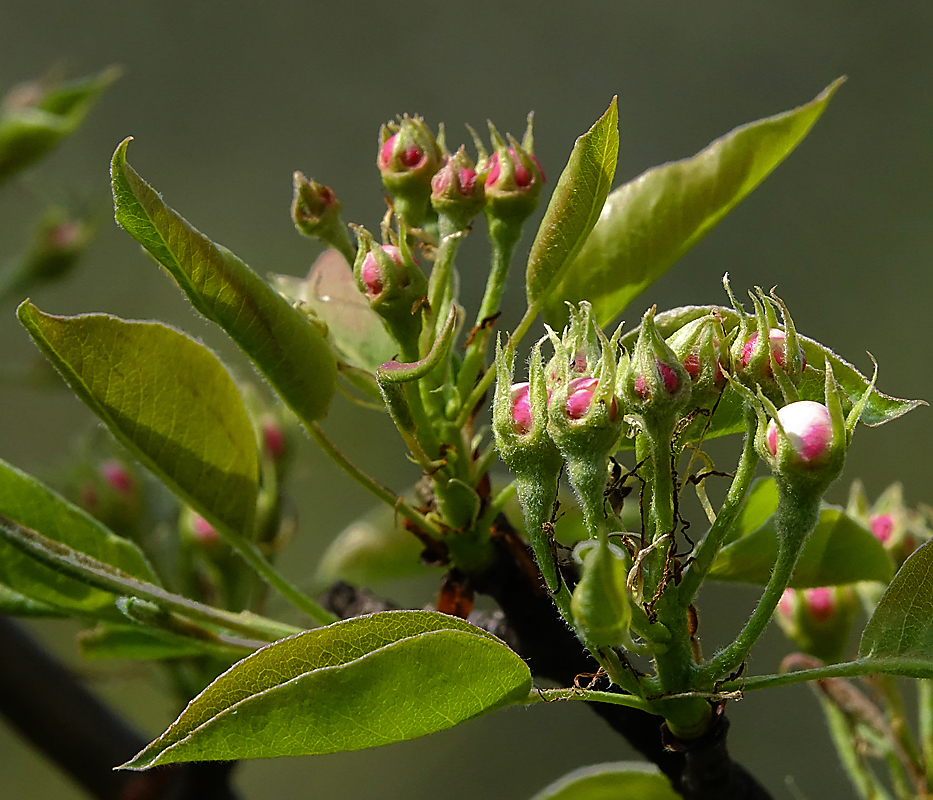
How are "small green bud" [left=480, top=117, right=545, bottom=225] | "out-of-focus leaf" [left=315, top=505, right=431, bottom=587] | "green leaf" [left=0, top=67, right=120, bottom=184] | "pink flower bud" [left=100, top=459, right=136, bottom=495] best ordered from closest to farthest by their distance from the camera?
"small green bud" [left=480, top=117, right=545, bottom=225] < "out-of-focus leaf" [left=315, top=505, right=431, bottom=587] < "pink flower bud" [left=100, top=459, right=136, bottom=495] < "green leaf" [left=0, top=67, right=120, bottom=184]

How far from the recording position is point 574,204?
525 mm

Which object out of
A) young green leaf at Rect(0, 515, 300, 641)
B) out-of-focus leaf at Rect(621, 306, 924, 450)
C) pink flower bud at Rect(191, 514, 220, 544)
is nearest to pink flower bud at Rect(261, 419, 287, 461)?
pink flower bud at Rect(191, 514, 220, 544)

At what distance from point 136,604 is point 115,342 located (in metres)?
0.14

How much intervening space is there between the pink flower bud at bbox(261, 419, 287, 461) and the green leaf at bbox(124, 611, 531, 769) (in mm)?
595

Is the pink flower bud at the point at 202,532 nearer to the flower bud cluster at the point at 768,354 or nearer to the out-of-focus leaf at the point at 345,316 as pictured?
the out-of-focus leaf at the point at 345,316

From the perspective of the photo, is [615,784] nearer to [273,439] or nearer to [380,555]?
[380,555]

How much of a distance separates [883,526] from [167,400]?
53cm

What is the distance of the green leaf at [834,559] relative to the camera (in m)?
0.57

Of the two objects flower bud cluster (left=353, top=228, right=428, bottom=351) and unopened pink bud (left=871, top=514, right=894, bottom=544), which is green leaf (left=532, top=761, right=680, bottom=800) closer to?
unopened pink bud (left=871, top=514, right=894, bottom=544)

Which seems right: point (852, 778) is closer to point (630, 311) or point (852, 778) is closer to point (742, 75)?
point (630, 311)

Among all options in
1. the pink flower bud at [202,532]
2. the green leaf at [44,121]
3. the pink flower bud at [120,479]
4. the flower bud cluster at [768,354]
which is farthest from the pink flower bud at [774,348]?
the green leaf at [44,121]

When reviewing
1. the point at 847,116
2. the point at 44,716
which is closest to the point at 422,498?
the point at 44,716

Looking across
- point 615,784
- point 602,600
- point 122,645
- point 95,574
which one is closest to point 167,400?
point 95,574

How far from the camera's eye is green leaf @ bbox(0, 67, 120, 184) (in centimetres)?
115
